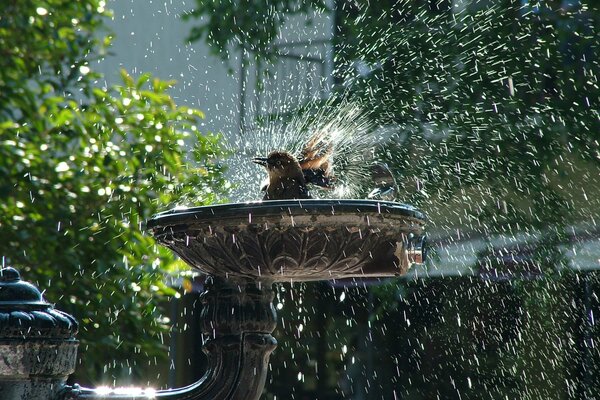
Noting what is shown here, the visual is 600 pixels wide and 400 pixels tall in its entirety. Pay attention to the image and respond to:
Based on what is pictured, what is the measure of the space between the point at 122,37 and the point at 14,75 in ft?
7.20

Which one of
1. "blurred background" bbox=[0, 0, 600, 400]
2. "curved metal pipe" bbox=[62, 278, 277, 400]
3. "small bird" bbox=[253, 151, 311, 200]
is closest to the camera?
"curved metal pipe" bbox=[62, 278, 277, 400]

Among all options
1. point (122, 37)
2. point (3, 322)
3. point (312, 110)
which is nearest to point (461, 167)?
point (312, 110)

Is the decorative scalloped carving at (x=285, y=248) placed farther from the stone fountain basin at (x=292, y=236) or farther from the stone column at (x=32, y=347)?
the stone column at (x=32, y=347)

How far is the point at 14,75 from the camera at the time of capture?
3.50 meters

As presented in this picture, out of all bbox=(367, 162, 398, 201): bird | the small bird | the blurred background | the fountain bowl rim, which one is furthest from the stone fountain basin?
the blurred background

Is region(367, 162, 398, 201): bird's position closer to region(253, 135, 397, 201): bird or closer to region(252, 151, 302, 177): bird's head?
region(253, 135, 397, 201): bird

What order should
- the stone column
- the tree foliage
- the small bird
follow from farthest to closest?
1. the tree foliage
2. the small bird
3. the stone column

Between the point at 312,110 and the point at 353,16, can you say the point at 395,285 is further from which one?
the point at 353,16

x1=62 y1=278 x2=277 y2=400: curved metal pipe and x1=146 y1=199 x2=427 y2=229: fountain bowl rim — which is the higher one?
x1=146 y1=199 x2=427 y2=229: fountain bowl rim

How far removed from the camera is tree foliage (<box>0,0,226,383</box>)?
348 cm

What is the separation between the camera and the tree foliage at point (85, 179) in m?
3.48

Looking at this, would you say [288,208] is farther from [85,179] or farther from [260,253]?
[85,179]

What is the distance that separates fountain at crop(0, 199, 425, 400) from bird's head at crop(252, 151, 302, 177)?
25 centimetres

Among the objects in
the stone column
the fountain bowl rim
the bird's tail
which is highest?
the bird's tail
